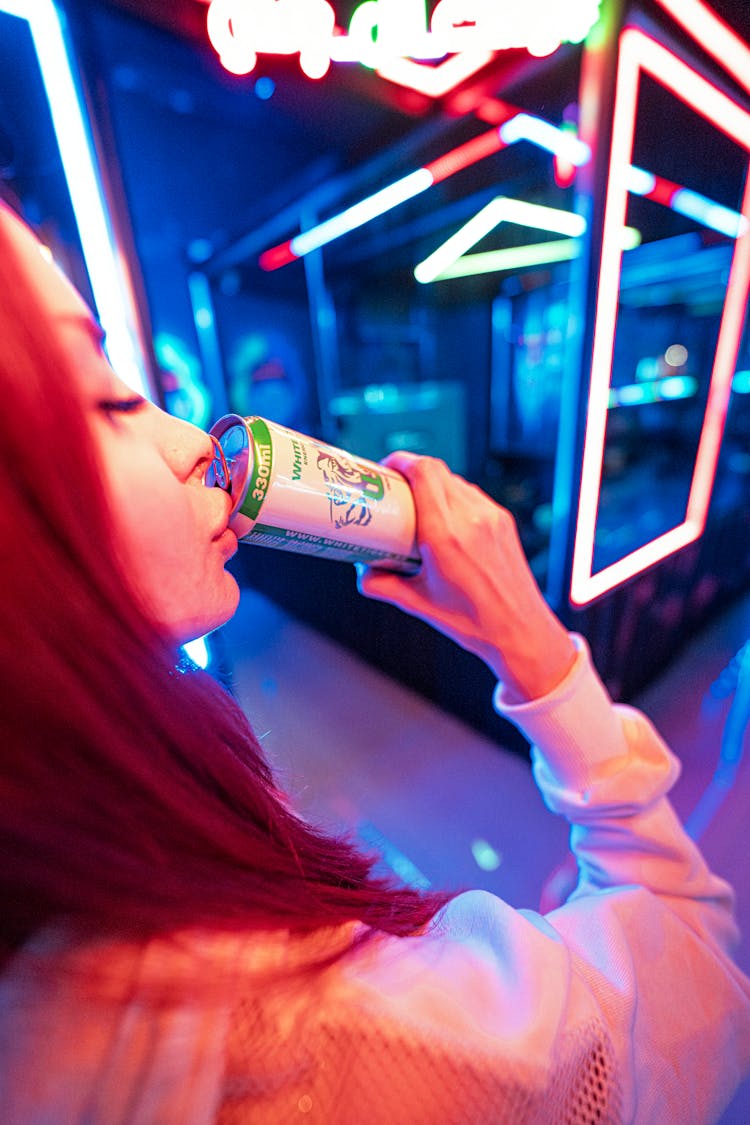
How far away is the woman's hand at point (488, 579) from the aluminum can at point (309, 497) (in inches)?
1.1

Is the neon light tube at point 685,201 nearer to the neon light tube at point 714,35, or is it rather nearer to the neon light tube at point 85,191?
the neon light tube at point 714,35

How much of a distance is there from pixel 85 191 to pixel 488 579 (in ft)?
2.69

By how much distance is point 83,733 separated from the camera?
0.78ft

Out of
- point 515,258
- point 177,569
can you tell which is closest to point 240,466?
point 177,569

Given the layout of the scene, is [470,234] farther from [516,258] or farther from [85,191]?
[85,191]

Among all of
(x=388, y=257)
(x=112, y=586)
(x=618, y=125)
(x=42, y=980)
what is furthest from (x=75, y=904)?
(x=388, y=257)

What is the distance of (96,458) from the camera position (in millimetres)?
260

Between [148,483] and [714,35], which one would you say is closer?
[148,483]

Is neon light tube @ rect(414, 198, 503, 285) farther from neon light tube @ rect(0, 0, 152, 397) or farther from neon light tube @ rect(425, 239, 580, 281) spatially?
neon light tube @ rect(0, 0, 152, 397)

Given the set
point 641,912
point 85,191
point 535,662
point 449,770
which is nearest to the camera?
point 641,912

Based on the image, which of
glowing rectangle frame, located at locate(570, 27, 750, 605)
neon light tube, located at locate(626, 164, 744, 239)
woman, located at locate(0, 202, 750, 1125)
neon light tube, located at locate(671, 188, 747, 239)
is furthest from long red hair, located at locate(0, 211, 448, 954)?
neon light tube, located at locate(671, 188, 747, 239)

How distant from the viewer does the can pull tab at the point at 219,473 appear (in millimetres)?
421

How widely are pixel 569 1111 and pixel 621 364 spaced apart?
8.76ft

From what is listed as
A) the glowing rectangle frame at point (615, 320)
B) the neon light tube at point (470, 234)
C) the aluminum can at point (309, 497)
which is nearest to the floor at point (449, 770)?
the aluminum can at point (309, 497)
